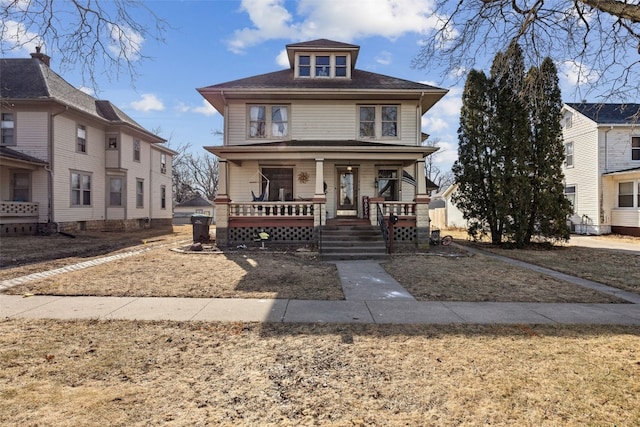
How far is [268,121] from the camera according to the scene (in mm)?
14609

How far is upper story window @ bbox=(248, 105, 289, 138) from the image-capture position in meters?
14.6

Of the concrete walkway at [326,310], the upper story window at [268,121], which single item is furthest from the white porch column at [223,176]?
the concrete walkway at [326,310]

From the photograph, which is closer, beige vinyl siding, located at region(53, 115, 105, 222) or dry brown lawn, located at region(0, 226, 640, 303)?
dry brown lawn, located at region(0, 226, 640, 303)

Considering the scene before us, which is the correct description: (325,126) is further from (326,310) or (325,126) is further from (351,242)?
(326,310)

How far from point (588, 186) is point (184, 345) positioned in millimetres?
25061

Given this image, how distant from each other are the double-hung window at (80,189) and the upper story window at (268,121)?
1121 cm

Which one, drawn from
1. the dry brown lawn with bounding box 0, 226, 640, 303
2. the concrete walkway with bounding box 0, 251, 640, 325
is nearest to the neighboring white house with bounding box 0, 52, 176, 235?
the dry brown lawn with bounding box 0, 226, 640, 303

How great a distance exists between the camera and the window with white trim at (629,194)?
18.5m

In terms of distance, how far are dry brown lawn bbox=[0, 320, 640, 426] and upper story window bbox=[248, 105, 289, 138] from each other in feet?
36.9

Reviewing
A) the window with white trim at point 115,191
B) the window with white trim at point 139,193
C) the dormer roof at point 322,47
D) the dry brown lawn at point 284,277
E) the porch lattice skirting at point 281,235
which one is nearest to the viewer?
the dry brown lawn at point 284,277

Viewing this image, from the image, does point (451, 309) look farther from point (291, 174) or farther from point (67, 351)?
point (291, 174)

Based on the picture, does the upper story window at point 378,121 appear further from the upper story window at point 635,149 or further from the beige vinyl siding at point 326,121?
the upper story window at point 635,149

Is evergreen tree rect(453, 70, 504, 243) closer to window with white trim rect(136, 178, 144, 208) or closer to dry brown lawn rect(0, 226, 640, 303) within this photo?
dry brown lawn rect(0, 226, 640, 303)

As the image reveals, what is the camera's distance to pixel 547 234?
13.5 meters
